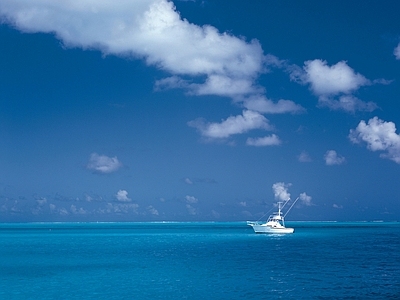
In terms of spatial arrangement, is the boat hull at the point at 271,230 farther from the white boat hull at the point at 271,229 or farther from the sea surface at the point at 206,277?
the sea surface at the point at 206,277

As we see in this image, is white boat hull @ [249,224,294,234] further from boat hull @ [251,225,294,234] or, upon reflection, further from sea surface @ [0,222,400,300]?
sea surface @ [0,222,400,300]

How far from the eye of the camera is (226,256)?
91.4 m

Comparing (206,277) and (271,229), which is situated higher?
(271,229)

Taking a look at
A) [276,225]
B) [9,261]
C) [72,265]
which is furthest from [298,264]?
[276,225]

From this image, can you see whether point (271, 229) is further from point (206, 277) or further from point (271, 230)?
point (206, 277)

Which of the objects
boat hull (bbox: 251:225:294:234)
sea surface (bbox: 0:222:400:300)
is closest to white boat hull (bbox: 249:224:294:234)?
boat hull (bbox: 251:225:294:234)

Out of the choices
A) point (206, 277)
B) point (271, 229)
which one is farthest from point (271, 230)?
point (206, 277)

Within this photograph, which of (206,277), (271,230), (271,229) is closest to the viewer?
(206,277)

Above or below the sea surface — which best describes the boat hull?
above

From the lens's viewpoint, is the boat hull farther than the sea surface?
Yes

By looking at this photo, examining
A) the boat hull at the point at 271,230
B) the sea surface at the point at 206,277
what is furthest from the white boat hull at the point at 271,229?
the sea surface at the point at 206,277

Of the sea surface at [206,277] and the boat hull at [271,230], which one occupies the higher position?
the boat hull at [271,230]

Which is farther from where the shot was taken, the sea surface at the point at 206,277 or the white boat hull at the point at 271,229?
the white boat hull at the point at 271,229

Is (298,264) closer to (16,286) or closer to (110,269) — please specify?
(110,269)
